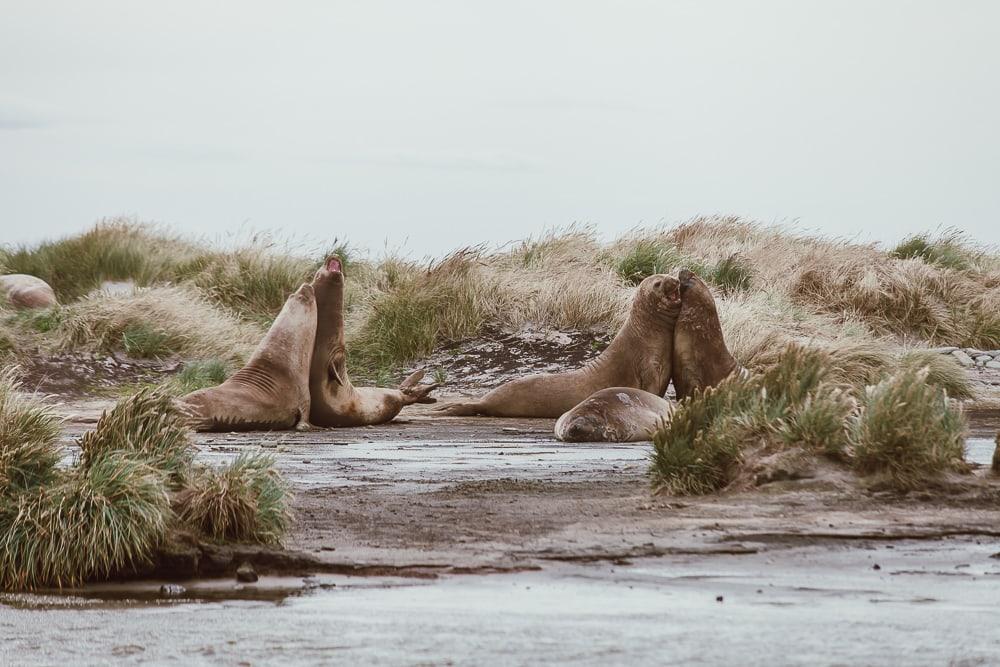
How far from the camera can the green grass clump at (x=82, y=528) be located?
6043 mm

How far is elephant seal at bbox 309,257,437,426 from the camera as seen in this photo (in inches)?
561

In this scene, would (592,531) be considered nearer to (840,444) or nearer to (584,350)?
(840,444)

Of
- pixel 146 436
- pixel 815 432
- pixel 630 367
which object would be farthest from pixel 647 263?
pixel 146 436

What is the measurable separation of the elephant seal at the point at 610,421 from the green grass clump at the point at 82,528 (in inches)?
269

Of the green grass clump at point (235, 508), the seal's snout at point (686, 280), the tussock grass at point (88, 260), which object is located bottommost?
the tussock grass at point (88, 260)

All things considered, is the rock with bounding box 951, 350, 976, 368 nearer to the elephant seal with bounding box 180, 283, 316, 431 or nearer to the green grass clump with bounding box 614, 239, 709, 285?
the green grass clump with bounding box 614, 239, 709, 285

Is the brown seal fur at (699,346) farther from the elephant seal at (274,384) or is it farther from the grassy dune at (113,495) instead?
the grassy dune at (113,495)

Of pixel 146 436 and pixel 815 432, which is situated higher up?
pixel 146 436

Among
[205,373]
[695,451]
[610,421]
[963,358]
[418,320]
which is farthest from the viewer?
[418,320]

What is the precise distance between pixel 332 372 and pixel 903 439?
7.26 m

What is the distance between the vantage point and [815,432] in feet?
27.7

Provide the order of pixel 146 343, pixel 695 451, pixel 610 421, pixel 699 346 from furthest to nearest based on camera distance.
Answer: pixel 146 343, pixel 699 346, pixel 610 421, pixel 695 451

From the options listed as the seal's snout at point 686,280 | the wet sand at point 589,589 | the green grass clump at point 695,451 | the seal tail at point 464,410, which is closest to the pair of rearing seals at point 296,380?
the seal tail at point 464,410

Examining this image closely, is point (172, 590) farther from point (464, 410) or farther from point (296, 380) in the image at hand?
point (464, 410)
